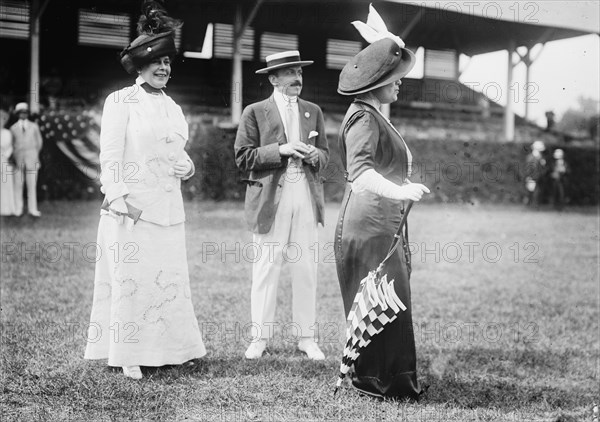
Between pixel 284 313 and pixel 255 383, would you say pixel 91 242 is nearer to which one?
pixel 284 313

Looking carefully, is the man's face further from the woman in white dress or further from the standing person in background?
the standing person in background

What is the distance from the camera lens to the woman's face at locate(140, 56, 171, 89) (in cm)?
452

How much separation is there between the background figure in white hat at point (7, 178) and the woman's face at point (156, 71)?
805cm

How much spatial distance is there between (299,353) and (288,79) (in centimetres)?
207

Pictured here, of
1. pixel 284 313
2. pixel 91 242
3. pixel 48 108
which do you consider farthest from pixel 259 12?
pixel 284 313

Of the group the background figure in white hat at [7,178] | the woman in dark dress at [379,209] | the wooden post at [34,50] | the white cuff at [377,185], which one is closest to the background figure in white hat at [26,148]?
the background figure in white hat at [7,178]

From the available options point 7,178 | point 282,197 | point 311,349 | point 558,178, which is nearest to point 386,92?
point 282,197

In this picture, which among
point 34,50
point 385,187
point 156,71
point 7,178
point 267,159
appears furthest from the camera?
point 34,50

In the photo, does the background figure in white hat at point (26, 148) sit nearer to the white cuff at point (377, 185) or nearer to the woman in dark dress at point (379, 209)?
the woman in dark dress at point (379, 209)

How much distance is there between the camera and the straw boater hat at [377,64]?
158 inches

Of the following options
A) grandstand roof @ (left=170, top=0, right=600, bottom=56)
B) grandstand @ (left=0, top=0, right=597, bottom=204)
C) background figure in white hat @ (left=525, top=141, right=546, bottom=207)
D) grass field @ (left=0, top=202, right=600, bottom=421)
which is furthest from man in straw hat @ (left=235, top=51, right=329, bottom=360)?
background figure in white hat @ (left=525, top=141, right=546, bottom=207)

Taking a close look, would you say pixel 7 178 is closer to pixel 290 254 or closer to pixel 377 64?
pixel 290 254

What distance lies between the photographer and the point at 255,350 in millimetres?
5023

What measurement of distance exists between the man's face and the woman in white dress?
888 mm
